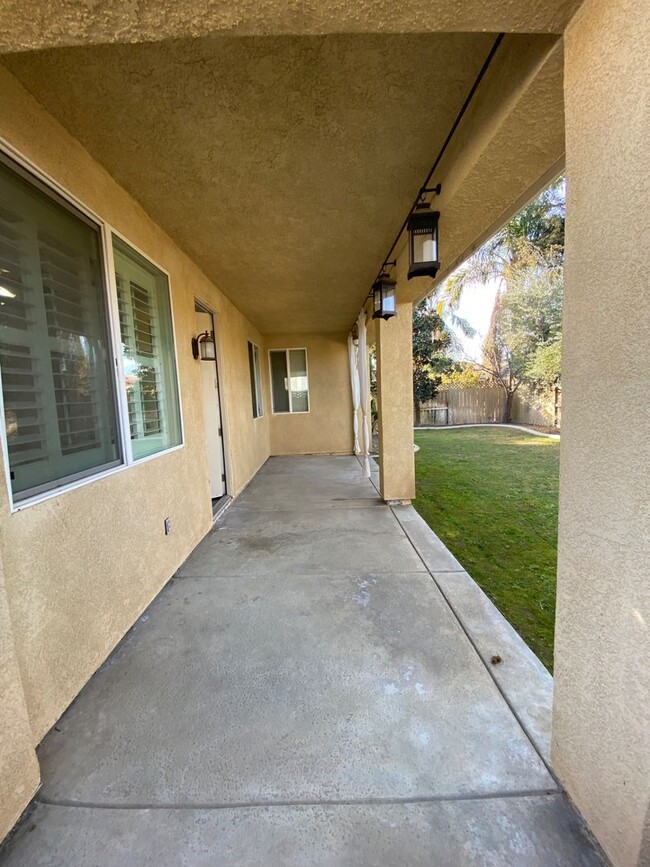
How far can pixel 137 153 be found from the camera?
1.96 m

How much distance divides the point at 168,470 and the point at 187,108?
86.8 inches

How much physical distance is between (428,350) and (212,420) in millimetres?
9807

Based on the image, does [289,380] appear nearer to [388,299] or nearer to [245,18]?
[388,299]

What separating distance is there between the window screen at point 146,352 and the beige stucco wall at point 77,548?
0.39 ft

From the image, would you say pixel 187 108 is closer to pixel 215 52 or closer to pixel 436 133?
pixel 215 52

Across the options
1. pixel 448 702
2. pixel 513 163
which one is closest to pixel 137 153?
pixel 513 163

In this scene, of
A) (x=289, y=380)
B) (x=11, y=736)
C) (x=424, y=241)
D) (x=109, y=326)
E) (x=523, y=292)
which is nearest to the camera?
(x=11, y=736)

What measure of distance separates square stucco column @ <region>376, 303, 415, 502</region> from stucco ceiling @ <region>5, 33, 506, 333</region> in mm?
1406

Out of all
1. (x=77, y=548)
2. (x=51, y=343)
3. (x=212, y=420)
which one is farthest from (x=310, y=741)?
(x=212, y=420)

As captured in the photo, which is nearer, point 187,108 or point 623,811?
point 623,811

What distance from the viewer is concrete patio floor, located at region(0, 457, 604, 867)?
3.63ft

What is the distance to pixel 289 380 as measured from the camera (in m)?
7.96

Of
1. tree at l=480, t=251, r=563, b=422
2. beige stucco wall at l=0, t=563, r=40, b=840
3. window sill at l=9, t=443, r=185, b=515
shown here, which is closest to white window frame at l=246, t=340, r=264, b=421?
window sill at l=9, t=443, r=185, b=515

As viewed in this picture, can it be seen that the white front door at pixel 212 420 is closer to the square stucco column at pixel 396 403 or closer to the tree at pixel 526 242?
the square stucco column at pixel 396 403
